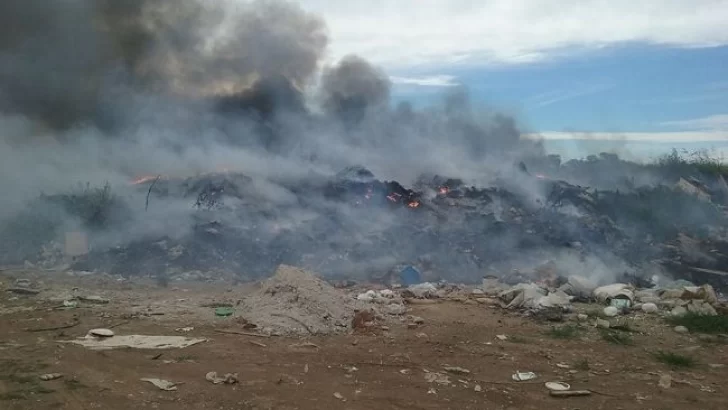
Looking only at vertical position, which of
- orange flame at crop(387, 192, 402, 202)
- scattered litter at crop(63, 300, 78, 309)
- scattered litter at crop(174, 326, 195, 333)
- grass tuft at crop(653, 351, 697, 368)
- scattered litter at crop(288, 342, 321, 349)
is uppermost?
orange flame at crop(387, 192, 402, 202)

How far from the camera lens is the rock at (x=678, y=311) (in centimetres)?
721

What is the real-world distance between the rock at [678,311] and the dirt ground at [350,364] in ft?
0.85

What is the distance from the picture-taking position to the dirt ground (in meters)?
4.46

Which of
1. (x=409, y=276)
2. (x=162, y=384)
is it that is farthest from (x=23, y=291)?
(x=409, y=276)

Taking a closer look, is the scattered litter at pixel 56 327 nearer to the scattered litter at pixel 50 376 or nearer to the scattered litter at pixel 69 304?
the scattered litter at pixel 69 304

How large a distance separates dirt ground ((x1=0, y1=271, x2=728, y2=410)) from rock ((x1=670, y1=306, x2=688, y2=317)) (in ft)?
0.85

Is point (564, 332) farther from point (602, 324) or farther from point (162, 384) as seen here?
point (162, 384)

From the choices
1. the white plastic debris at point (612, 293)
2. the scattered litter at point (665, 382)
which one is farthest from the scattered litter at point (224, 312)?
the white plastic debris at point (612, 293)

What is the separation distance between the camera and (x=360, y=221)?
1289cm

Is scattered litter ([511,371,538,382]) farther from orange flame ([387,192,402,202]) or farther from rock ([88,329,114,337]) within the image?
orange flame ([387,192,402,202])

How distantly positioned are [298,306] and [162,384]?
2.43 metres

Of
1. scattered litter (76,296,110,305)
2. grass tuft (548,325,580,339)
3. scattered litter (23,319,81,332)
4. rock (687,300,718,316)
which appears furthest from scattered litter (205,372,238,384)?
rock (687,300,718,316)

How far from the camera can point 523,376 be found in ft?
16.8

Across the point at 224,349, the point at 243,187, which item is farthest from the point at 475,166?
the point at 224,349
